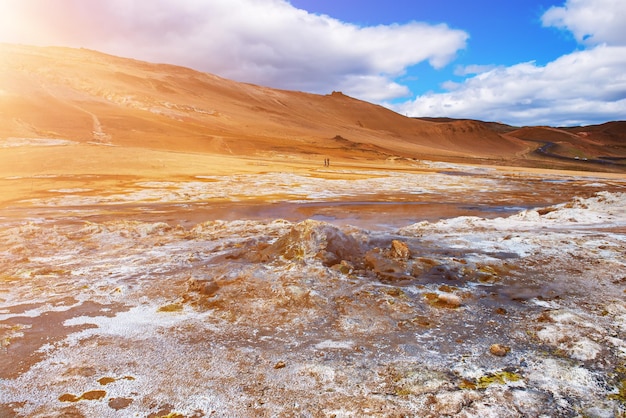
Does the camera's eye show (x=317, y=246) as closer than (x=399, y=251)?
Yes

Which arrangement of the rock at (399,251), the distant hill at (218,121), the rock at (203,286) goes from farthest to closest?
the distant hill at (218,121) → the rock at (399,251) → the rock at (203,286)

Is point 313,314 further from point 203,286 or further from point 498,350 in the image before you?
point 498,350

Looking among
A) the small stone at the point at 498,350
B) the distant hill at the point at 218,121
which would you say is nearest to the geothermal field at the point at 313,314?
the small stone at the point at 498,350

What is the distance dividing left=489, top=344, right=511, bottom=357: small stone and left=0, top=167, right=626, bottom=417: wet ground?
0.5 inches

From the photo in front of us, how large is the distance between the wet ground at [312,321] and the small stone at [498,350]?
0.5 inches

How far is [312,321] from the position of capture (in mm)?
4766

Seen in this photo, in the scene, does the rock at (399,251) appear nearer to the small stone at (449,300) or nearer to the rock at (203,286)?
the small stone at (449,300)

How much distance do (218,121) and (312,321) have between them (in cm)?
5607

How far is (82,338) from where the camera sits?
4.34 metres

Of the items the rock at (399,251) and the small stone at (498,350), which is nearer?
the small stone at (498,350)

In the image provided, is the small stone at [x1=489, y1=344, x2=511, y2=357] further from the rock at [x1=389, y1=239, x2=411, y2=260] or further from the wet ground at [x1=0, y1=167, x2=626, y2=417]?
the rock at [x1=389, y1=239, x2=411, y2=260]

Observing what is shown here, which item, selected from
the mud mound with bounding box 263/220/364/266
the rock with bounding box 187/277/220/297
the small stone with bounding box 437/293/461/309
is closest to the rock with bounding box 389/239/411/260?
the mud mound with bounding box 263/220/364/266

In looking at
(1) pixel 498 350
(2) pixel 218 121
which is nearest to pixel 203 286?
(1) pixel 498 350

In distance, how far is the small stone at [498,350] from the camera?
13.0 feet
